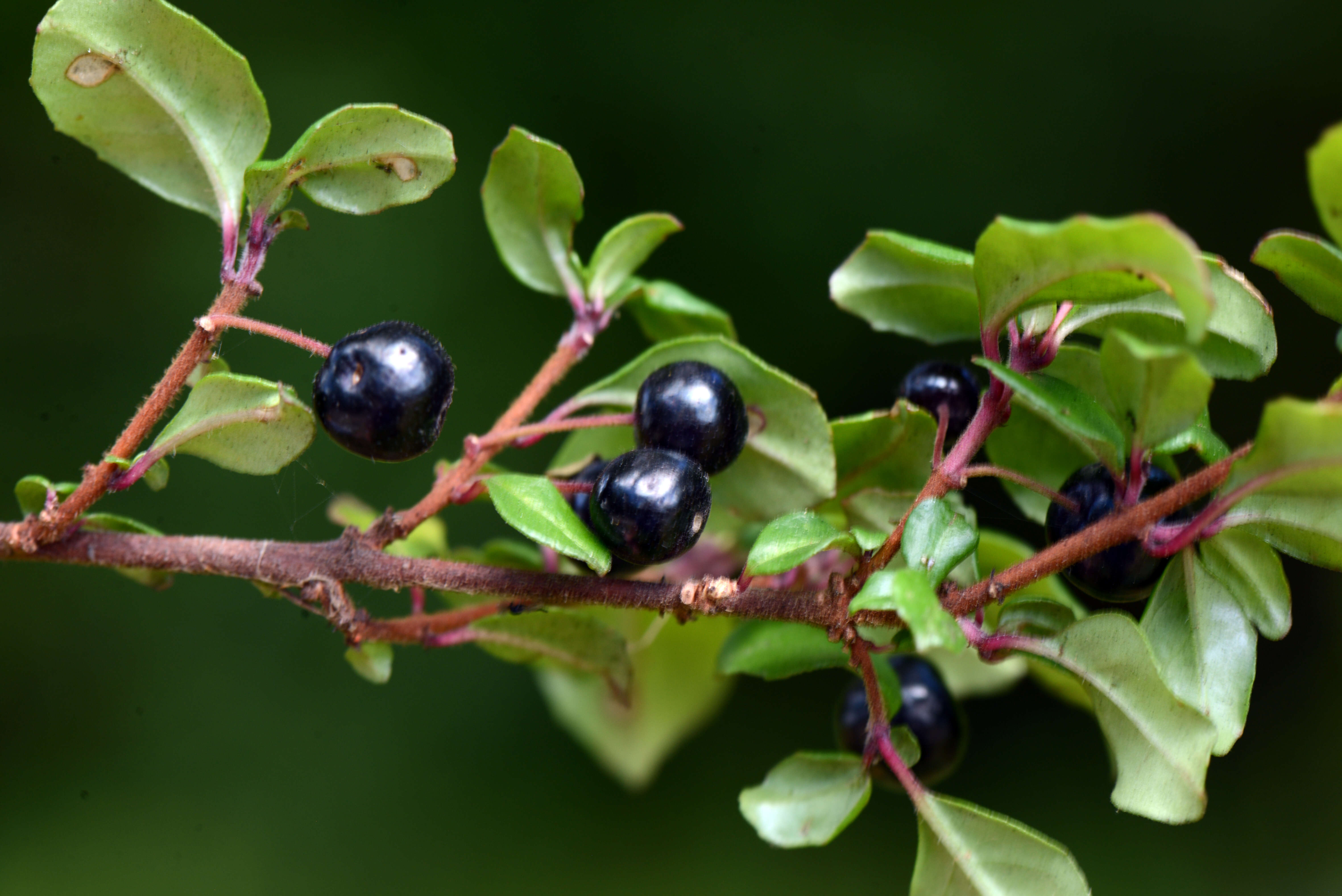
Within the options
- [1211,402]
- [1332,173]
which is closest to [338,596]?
[1332,173]

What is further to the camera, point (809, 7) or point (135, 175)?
point (809, 7)

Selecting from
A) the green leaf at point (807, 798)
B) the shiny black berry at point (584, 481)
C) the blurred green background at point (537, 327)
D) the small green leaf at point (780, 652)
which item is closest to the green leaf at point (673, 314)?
the shiny black berry at point (584, 481)

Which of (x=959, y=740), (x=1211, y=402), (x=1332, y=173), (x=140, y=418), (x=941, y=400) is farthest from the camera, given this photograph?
(x=1211, y=402)

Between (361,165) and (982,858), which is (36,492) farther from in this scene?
(982,858)

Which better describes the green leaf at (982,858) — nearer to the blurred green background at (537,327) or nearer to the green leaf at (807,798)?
the green leaf at (807,798)

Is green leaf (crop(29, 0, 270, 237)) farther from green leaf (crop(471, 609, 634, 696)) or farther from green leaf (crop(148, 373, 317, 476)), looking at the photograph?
green leaf (crop(471, 609, 634, 696))

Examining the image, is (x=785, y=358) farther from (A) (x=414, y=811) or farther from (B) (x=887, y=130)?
(A) (x=414, y=811)

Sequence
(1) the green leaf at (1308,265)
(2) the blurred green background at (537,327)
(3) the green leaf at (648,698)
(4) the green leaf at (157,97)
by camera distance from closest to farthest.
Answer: (1) the green leaf at (1308,265) → (4) the green leaf at (157,97) → (3) the green leaf at (648,698) → (2) the blurred green background at (537,327)
